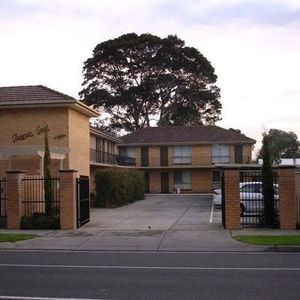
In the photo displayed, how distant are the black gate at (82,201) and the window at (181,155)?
4186 cm

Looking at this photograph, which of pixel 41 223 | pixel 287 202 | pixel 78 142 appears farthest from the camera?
pixel 78 142

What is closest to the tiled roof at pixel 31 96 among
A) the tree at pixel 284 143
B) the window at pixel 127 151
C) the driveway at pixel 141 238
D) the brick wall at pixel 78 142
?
the brick wall at pixel 78 142

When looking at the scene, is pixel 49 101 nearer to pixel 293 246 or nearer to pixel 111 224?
Answer: pixel 111 224

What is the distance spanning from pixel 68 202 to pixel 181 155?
44.9 meters

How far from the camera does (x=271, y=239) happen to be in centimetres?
1731

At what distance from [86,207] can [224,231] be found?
652 cm

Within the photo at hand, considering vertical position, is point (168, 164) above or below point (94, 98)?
below

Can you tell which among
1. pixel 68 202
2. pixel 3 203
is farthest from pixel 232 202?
pixel 3 203

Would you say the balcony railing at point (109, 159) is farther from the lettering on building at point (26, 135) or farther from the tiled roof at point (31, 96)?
the lettering on building at point (26, 135)

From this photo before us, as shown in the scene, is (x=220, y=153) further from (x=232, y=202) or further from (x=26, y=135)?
(x=232, y=202)

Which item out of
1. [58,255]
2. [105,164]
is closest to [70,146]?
[105,164]

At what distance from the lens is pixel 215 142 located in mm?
65000

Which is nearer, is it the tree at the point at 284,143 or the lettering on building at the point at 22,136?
the lettering on building at the point at 22,136

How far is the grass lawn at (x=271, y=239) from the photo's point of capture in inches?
646
